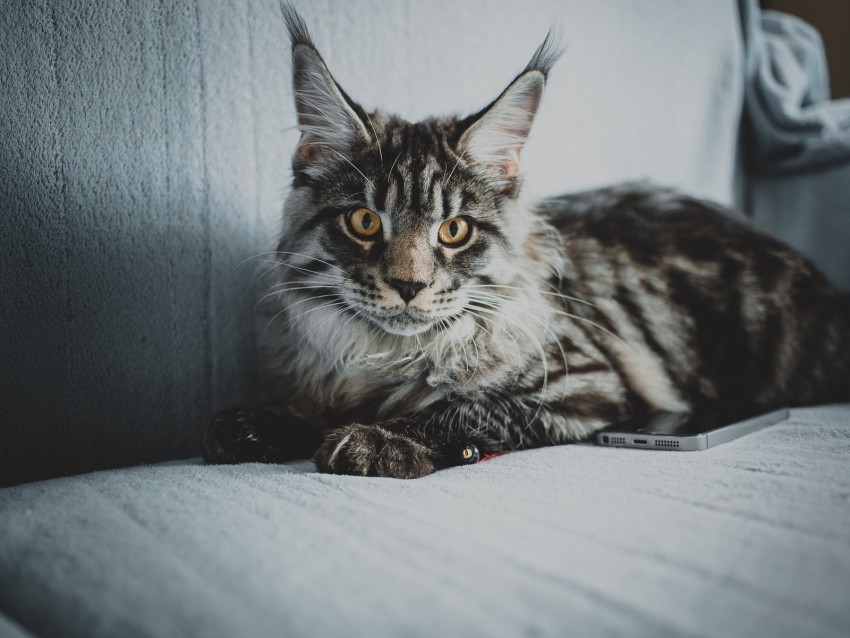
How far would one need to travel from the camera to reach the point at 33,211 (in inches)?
42.5

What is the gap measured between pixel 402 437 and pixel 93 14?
973mm

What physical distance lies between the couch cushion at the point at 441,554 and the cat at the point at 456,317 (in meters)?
A: 0.23

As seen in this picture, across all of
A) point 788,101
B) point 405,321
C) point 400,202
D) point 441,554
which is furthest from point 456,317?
point 788,101

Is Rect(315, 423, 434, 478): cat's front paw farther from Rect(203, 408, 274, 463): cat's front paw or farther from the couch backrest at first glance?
the couch backrest

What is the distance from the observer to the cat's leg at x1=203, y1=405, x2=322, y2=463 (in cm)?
110

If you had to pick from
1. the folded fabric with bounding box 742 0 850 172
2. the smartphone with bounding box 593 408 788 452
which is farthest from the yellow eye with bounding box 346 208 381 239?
the folded fabric with bounding box 742 0 850 172

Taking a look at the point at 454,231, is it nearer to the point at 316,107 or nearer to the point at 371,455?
the point at 316,107

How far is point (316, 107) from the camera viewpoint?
4.04 ft

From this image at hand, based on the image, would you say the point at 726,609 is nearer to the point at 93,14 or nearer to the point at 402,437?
the point at 402,437

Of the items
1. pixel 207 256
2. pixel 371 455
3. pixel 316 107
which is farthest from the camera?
pixel 207 256

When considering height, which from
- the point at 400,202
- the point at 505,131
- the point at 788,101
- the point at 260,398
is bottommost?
the point at 260,398

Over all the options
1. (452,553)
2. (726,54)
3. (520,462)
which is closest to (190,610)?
(452,553)

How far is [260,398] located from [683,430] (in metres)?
0.94

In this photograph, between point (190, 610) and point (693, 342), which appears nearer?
point (190, 610)
